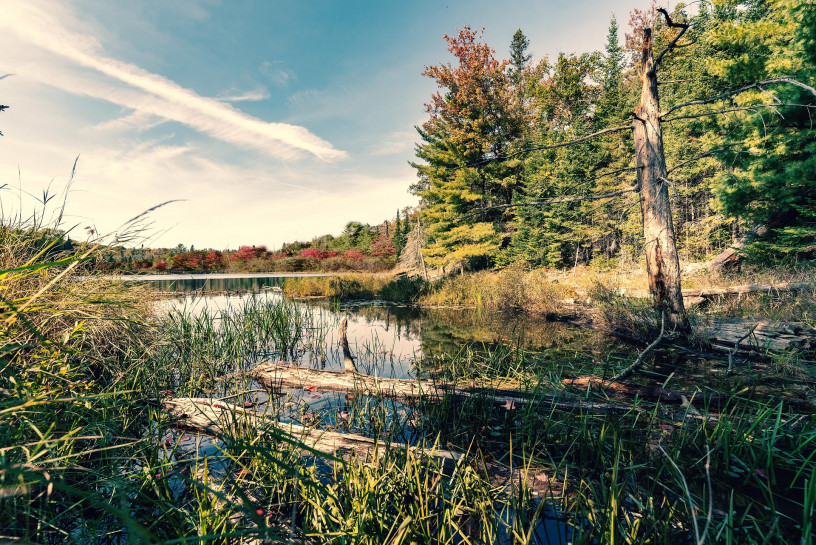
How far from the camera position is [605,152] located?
23.5 m

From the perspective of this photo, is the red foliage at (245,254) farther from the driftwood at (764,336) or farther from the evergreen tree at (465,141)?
the driftwood at (764,336)

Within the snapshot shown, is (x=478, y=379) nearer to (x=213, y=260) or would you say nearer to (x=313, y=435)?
(x=313, y=435)

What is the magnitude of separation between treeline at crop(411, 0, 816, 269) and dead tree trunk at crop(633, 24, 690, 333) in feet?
20.6

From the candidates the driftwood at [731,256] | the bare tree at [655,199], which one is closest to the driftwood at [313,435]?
the bare tree at [655,199]

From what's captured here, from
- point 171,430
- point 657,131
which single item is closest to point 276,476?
point 171,430

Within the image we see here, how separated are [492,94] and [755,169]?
1510 centimetres

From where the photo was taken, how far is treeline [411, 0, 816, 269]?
1031 cm

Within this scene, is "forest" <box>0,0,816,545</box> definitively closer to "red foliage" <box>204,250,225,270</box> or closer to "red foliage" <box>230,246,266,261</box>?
"red foliage" <box>204,250,225,270</box>

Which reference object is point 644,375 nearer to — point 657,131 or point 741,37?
point 657,131

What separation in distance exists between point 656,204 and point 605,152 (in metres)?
21.8

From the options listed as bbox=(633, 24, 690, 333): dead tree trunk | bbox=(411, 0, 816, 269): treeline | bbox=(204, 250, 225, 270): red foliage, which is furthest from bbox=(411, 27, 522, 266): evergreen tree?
bbox=(204, 250, 225, 270): red foliage

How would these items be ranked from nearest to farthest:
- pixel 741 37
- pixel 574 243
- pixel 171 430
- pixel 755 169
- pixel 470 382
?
pixel 171 430 < pixel 470 382 < pixel 755 169 < pixel 741 37 < pixel 574 243

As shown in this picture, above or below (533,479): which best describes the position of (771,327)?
above

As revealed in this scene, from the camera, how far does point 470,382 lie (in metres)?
4.18
